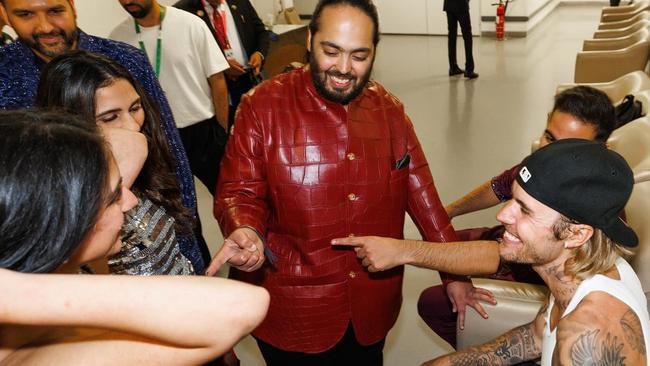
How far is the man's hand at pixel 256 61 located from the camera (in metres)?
→ 3.87

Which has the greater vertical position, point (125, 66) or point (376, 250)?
point (125, 66)

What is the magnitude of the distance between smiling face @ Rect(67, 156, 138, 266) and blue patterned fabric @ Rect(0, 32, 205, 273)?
2.75 feet

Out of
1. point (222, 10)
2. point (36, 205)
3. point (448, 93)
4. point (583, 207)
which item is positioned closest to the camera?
point (36, 205)

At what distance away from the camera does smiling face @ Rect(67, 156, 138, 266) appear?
90 cm

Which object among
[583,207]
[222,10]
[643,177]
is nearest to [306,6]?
[222,10]

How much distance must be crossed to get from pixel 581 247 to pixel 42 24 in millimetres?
1878

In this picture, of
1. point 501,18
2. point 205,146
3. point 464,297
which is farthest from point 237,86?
point 501,18

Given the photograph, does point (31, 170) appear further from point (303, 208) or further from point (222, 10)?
point (222, 10)

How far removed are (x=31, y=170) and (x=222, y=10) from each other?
126 inches

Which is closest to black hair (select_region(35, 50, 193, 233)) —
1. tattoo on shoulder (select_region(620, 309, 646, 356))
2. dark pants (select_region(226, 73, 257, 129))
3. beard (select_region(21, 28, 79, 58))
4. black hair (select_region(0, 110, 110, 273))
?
beard (select_region(21, 28, 79, 58))

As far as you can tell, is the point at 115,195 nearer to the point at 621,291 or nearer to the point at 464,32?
the point at 621,291

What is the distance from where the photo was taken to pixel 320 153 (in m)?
1.66

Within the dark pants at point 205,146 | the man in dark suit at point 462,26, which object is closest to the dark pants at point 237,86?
the dark pants at point 205,146

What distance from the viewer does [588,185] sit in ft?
4.17
